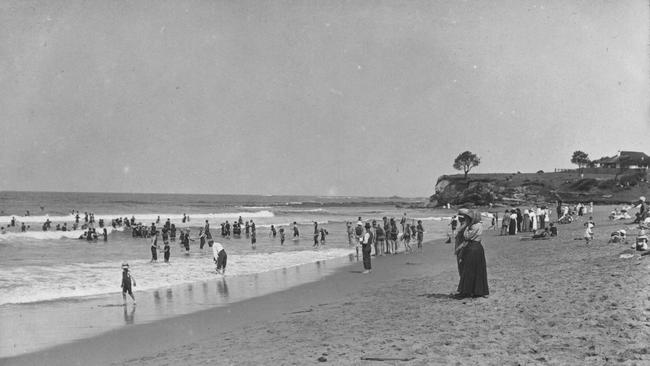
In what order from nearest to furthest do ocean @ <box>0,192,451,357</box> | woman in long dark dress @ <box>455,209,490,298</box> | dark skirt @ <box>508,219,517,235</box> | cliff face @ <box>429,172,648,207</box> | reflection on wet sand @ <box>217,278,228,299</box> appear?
woman in long dark dress @ <box>455,209,490,298</box>, ocean @ <box>0,192,451,357</box>, reflection on wet sand @ <box>217,278,228,299</box>, dark skirt @ <box>508,219,517,235</box>, cliff face @ <box>429,172,648,207</box>

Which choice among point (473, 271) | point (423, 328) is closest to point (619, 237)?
point (473, 271)

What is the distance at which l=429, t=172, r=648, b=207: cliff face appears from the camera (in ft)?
318

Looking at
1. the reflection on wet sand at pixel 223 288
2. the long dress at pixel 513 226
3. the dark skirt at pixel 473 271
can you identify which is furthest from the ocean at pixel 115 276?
the long dress at pixel 513 226

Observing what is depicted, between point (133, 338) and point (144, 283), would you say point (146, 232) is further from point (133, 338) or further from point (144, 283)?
point (133, 338)

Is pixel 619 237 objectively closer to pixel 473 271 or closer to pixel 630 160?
pixel 473 271

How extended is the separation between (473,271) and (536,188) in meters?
109

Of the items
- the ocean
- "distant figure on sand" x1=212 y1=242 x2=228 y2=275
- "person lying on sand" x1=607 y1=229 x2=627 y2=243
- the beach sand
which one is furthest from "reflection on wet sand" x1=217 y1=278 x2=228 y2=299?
"person lying on sand" x1=607 y1=229 x2=627 y2=243

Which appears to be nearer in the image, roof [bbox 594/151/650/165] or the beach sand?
the beach sand

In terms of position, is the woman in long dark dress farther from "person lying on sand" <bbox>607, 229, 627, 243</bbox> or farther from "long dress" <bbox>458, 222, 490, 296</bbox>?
"person lying on sand" <bbox>607, 229, 627, 243</bbox>

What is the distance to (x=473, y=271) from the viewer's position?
1141 centimetres

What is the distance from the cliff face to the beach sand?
292 feet

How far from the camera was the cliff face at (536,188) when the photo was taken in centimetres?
9688

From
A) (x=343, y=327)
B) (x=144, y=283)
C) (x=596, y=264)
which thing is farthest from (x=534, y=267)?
(x=144, y=283)

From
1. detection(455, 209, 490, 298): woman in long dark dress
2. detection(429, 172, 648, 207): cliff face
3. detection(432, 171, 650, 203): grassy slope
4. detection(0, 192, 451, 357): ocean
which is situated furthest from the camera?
detection(429, 172, 648, 207): cliff face
